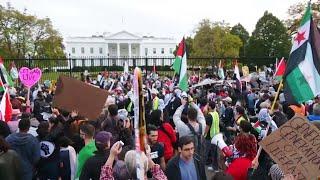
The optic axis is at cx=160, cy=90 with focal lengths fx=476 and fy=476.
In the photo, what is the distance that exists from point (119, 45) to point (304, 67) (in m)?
113

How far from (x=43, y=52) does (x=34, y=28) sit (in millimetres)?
3378

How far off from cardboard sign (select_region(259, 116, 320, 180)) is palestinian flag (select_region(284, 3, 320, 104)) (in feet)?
7.13

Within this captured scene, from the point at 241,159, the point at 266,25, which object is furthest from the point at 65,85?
the point at 266,25

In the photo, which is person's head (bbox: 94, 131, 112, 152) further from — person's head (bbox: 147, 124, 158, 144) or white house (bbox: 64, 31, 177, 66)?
white house (bbox: 64, 31, 177, 66)

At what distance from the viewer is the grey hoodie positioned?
21.2 ft

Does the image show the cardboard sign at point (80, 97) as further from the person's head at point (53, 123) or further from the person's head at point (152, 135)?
the person's head at point (152, 135)

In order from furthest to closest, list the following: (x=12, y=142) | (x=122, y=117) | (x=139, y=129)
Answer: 1. (x=122, y=117)
2. (x=12, y=142)
3. (x=139, y=129)

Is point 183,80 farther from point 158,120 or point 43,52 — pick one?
point 43,52

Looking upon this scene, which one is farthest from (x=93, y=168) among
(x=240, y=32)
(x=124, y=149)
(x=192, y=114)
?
(x=240, y=32)

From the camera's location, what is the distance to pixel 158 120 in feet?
25.0

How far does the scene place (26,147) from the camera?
6.48 metres

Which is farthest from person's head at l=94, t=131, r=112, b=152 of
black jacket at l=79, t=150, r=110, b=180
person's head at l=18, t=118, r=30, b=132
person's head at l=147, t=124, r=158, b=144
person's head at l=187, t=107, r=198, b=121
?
person's head at l=187, t=107, r=198, b=121

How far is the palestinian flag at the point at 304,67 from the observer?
619 cm

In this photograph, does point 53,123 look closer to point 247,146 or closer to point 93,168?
point 93,168
